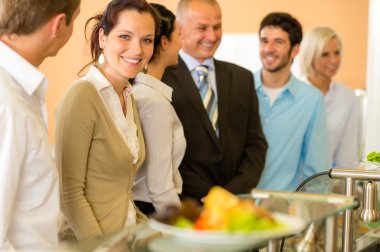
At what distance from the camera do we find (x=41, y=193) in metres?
1.67

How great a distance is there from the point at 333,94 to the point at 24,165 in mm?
2876

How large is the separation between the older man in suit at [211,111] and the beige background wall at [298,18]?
3.41m

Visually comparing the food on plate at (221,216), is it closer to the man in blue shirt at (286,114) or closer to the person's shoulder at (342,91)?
the man in blue shirt at (286,114)

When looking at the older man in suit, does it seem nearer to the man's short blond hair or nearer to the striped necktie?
the striped necktie

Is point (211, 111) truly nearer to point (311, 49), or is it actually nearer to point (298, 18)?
point (311, 49)

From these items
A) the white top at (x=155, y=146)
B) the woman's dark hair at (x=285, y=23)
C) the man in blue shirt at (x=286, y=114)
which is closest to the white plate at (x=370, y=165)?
the white top at (x=155, y=146)

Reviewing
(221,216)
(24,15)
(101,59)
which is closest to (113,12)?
(101,59)

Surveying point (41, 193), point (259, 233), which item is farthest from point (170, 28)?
point (259, 233)

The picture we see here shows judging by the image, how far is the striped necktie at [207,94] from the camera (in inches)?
121

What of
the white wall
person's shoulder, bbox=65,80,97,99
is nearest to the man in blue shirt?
the white wall

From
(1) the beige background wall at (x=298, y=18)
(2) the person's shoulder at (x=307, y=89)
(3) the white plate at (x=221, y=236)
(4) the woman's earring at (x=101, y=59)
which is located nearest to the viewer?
(3) the white plate at (x=221, y=236)

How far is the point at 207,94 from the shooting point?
10.2ft

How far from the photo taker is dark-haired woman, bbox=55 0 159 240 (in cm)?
205

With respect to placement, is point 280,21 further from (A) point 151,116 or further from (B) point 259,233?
(B) point 259,233
